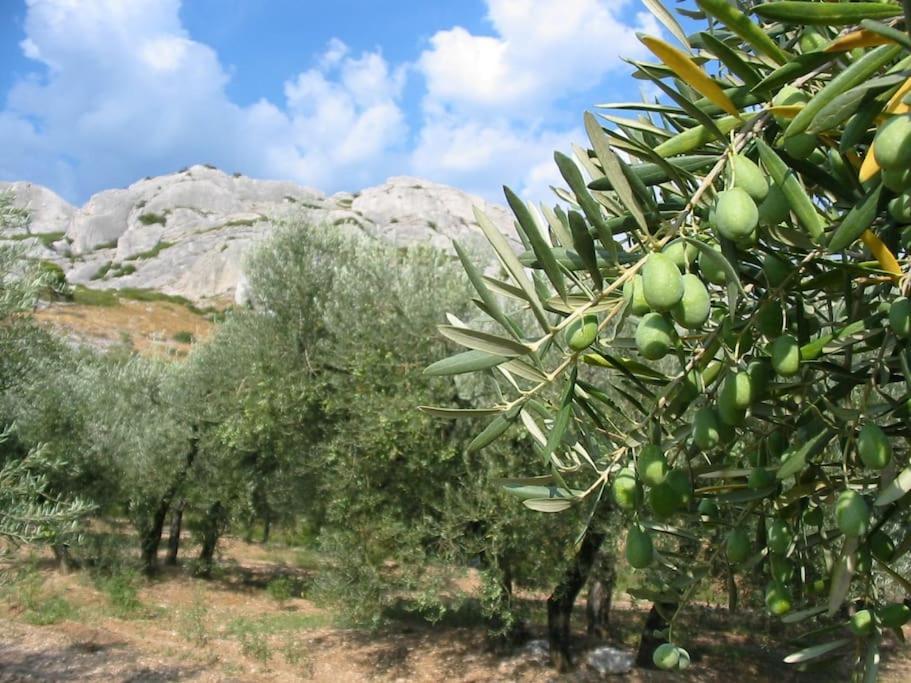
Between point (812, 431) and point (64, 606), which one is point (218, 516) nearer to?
point (64, 606)

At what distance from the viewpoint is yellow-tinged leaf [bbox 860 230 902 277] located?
1.01 meters

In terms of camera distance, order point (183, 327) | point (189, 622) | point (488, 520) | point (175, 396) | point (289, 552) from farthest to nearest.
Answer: point (183, 327) < point (289, 552) < point (175, 396) < point (189, 622) < point (488, 520)

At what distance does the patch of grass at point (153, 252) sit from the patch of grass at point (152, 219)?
6093 mm

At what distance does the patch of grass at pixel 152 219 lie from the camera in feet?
237

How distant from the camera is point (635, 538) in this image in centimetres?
118

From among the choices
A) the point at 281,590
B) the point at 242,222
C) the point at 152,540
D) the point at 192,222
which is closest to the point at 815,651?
the point at 281,590

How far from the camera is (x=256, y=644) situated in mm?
9359

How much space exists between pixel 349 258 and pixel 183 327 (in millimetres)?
32609

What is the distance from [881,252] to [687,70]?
38cm

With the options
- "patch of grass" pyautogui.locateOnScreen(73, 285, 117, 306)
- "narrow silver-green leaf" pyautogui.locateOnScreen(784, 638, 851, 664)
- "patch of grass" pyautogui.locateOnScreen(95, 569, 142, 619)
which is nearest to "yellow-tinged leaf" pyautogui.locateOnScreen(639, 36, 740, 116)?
"narrow silver-green leaf" pyautogui.locateOnScreen(784, 638, 851, 664)

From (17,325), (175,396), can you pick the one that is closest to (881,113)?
(17,325)

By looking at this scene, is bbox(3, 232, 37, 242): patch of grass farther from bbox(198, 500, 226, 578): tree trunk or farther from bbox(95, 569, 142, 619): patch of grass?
bbox(198, 500, 226, 578): tree trunk

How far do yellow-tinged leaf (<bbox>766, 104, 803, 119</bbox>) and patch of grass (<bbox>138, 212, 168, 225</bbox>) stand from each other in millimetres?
77817

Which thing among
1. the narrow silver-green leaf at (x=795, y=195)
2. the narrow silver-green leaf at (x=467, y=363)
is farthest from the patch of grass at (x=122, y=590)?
the narrow silver-green leaf at (x=795, y=195)
